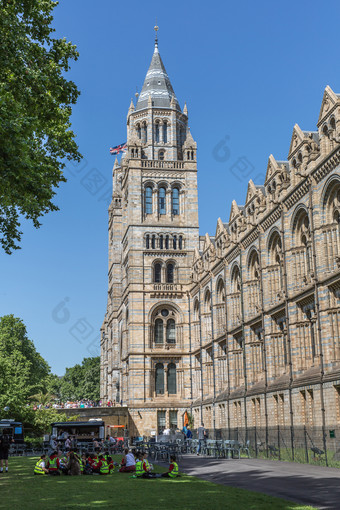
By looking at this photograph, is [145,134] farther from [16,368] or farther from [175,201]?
[16,368]

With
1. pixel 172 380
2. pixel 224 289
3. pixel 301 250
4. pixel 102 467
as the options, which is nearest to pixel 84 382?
pixel 172 380

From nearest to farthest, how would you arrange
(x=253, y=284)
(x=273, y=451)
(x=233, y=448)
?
(x=233, y=448)
(x=273, y=451)
(x=253, y=284)

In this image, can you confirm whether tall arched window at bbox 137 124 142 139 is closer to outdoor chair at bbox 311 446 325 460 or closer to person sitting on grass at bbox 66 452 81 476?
outdoor chair at bbox 311 446 325 460

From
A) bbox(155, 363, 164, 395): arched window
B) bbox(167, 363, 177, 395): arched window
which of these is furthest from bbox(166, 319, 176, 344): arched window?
bbox(155, 363, 164, 395): arched window

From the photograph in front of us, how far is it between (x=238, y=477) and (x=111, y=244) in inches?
2820

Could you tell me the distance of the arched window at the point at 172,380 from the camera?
67938 millimetres

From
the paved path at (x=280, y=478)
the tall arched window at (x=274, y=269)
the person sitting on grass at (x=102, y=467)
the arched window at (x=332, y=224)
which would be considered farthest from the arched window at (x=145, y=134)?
the person sitting on grass at (x=102, y=467)

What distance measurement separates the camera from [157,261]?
6981 cm

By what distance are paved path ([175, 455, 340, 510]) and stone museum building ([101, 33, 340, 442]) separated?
16.7 feet

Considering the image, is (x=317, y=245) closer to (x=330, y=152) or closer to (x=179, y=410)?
(x=330, y=152)

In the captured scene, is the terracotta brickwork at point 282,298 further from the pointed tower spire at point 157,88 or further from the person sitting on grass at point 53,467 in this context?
the pointed tower spire at point 157,88

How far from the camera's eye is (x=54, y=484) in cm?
2306

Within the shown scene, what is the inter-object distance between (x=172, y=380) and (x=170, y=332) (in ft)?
17.2

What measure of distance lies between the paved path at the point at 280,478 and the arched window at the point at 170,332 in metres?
34.9
